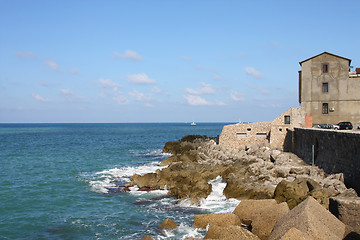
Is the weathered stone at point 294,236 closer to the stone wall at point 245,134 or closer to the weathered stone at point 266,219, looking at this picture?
the weathered stone at point 266,219

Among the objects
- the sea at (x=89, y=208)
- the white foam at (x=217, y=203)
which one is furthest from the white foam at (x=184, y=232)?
the white foam at (x=217, y=203)

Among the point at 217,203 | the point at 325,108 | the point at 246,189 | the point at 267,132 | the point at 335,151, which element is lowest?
the point at 217,203

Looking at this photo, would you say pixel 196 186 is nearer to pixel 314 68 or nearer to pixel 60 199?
pixel 60 199

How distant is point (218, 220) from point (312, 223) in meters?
4.48

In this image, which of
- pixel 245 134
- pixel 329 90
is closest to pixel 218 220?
pixel 245 134

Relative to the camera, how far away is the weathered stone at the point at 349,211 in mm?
12180

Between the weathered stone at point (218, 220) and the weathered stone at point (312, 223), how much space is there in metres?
2.52

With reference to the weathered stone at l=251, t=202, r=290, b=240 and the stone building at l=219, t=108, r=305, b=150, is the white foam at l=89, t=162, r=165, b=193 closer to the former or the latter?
the stone building at l=219, t=108, r=305, b=150

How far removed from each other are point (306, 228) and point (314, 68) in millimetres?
29053

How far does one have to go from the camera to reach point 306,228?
35.4 feet

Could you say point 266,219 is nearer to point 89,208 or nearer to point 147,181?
point 89,208

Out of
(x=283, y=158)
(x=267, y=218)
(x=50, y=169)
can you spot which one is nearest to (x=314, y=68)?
(x=283, y=158)

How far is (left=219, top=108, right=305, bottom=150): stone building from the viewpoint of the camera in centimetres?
3350

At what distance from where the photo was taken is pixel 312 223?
11008 millimetres
